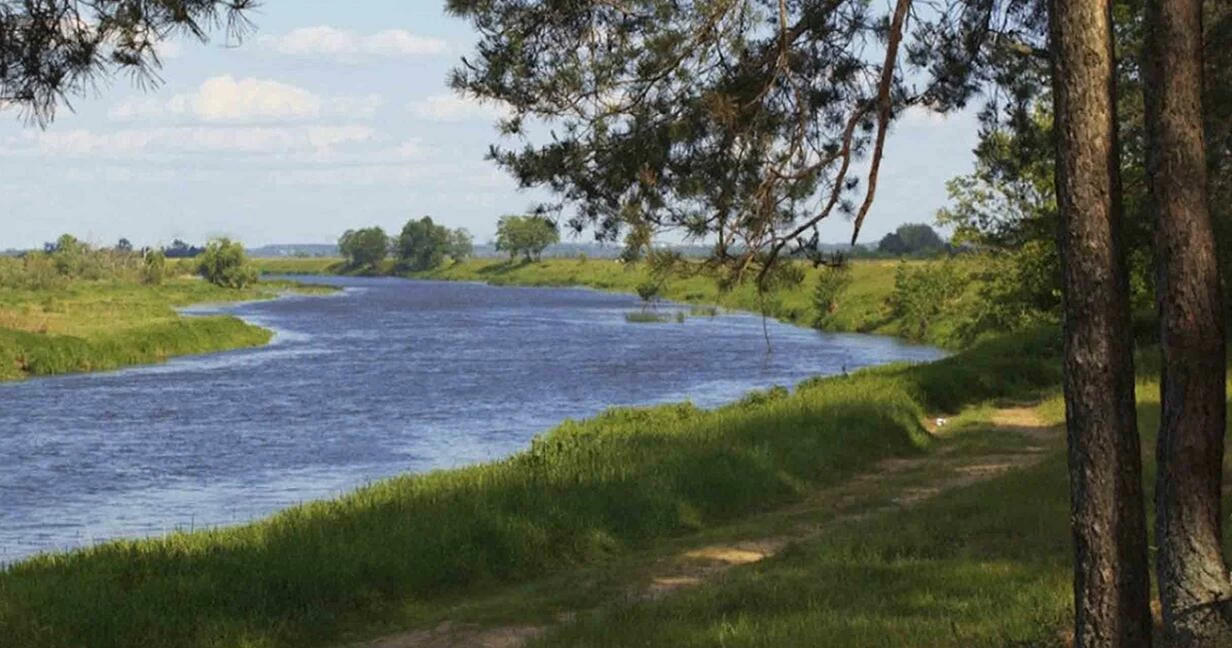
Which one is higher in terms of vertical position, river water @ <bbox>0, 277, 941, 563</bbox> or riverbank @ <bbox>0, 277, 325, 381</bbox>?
riverbank @ <bbox>0, 277, 325, 381</bbox>

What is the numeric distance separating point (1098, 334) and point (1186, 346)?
843 millimetres

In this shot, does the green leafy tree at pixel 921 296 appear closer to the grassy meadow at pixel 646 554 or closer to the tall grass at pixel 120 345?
the tall grass at pixel 120 345

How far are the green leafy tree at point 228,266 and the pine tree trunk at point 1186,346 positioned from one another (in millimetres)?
128031

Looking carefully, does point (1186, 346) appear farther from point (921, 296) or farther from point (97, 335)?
point (921, 296)

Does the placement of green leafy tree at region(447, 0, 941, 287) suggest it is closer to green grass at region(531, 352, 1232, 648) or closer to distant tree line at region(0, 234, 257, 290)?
green grass at region(531, 352, 1232, 648)

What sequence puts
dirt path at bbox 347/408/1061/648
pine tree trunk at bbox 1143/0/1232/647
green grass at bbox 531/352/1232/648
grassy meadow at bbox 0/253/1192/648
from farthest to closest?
dirt path at bbox 347/408/1061/648 < grassy meadow at bbox 0/253/1192/648 < green grass at bbox 531/352/1232/648 < pine tree trunk at bbox 1143/0/1232/647

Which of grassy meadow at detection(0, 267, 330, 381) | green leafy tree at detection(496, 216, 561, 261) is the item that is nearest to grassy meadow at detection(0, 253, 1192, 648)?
green leafy tree at detection(496, 216, 561, 261)

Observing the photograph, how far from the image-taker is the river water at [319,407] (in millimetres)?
25641

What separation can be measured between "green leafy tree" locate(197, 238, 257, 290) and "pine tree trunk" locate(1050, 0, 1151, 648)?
421ft

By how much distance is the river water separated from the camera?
25.6 metres

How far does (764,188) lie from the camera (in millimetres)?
12266

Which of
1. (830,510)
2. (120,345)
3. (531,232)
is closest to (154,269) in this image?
(120,345)

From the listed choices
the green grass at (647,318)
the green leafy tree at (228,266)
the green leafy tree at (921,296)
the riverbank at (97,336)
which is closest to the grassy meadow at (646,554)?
the riverbank at (97,336)

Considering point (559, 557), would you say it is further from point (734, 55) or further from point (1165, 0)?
point (1165, 0)
